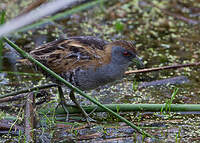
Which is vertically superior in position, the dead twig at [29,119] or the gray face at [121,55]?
the gray face at [121,55]

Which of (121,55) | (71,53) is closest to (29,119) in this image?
(71,53)

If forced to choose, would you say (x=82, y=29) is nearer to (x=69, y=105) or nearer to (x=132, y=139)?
(x=69, y=105)

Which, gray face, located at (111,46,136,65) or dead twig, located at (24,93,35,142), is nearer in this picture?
dead twig, located at (24,93,35,142)

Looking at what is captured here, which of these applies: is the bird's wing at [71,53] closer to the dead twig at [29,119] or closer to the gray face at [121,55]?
the gray face at [121,55]

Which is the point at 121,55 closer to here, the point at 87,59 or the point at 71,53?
the point at 87,59

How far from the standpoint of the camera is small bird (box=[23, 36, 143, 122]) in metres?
4.30

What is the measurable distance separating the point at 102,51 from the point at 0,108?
4.88ft

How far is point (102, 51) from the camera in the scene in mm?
4406

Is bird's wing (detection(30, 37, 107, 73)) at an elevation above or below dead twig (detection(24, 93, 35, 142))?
above

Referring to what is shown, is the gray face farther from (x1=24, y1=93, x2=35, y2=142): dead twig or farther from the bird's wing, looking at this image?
(x1=24, y1=93, x2=35, y2=142): dead twig

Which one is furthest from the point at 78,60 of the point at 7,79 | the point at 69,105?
the point at 7,79

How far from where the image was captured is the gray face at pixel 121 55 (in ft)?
14.4

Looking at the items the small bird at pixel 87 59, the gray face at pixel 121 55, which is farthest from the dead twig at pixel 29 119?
the gray face at pixel 121 55

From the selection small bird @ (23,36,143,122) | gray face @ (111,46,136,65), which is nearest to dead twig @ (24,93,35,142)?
small bird @ (23,36,143,122)
